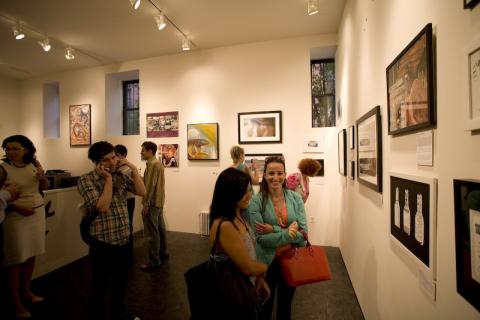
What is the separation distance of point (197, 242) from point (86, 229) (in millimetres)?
2725

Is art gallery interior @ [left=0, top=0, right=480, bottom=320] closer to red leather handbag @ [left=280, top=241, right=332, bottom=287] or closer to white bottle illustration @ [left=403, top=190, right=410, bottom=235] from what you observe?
white bottle illustration @ [left=403, top=190, right=410, bottom=235]

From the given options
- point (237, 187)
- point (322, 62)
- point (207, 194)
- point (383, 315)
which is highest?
point (322, 62)

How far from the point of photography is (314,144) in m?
4.10

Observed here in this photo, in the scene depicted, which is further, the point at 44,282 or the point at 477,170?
the point at 44,282

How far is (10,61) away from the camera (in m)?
5.10

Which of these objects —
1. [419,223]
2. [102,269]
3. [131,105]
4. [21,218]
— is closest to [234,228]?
[419,223]

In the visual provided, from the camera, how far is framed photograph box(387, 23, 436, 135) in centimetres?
99

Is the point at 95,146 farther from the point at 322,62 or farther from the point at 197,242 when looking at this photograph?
the point at 322,62

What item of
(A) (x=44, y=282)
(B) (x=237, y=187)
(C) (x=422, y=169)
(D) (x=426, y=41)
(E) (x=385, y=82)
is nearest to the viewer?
(D) (x=426, y=41)

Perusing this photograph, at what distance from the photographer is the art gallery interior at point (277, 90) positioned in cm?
93

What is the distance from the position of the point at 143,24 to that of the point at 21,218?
3.26 meters

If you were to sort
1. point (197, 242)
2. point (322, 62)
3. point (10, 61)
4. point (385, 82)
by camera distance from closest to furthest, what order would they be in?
point (385, 82) < point (197, 242) < point (322, 62) < point (10, 61)

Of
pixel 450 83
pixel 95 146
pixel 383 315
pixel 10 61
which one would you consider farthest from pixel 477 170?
pixel 10 61

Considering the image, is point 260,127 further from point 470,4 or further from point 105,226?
point 470,4
